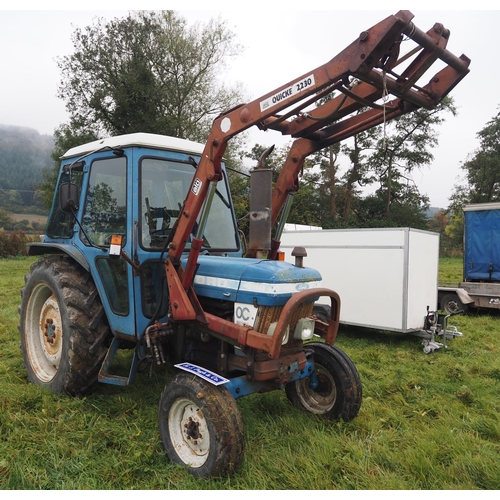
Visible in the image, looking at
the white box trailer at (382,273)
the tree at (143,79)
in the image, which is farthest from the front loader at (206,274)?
the tree at (143,79)

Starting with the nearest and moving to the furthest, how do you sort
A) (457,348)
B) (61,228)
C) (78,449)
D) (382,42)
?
(382,42)
(78,449)
(61,228)
(457,348)

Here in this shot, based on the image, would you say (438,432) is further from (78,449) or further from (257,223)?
(78,449)

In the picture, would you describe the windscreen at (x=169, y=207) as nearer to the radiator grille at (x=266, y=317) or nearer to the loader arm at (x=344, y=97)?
the loader arm at (x=344, y=97)

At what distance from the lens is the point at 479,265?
10.6 meters

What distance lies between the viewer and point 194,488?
279 centimetres

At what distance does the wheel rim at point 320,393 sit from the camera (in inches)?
154

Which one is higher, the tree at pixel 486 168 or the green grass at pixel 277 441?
the tree at pixel 486 168

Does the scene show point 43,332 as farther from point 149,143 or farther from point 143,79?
point 143,79

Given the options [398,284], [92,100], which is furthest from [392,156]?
[398,284]

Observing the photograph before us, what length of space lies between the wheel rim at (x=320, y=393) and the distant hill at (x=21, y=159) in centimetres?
8116

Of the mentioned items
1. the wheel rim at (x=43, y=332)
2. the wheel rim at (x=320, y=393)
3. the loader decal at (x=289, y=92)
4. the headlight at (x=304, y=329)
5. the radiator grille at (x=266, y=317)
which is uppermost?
the loader decal at (x=289, y=92)

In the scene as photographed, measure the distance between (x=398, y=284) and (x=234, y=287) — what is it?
4345 millimetres

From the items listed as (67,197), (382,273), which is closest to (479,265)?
(382,273)

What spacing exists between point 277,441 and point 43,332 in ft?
8.50
